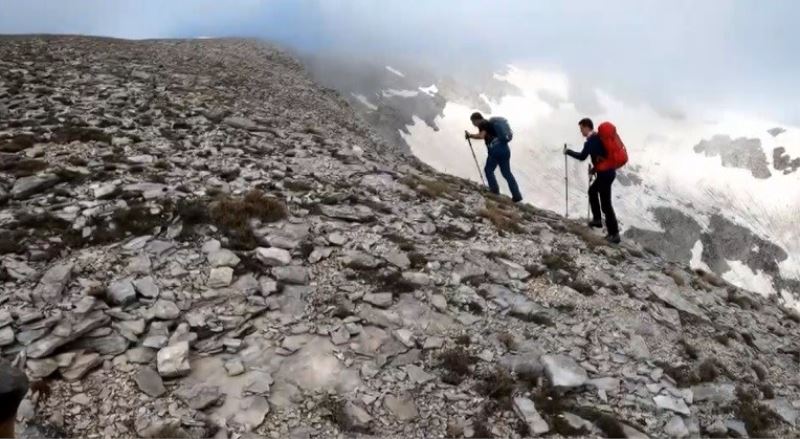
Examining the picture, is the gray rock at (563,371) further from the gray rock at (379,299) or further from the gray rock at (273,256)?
the gray rock at (273,256)

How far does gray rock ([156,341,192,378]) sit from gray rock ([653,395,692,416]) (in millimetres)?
7298

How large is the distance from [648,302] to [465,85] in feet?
384

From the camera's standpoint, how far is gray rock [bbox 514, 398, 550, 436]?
305 inches

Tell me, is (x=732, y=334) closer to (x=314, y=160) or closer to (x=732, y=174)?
(x=314, y=160)

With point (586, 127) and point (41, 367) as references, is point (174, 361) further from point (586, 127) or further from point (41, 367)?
point (586, 127)

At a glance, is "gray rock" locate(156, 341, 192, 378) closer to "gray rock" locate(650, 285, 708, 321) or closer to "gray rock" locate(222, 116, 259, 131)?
"gray rock" locate(650, 285, 708, 321)

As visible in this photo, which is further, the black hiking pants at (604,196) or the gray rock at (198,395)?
the black hiking pants at (604,196)

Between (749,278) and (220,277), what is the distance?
124391mm

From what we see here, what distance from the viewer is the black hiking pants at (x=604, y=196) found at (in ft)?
48.1

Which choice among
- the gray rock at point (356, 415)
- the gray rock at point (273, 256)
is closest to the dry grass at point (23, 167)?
the gray rock at point (273, 256)

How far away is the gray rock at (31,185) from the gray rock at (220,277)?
524 centimetres

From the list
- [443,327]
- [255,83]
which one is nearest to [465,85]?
[255,83]

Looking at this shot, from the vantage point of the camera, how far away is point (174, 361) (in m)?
7.81

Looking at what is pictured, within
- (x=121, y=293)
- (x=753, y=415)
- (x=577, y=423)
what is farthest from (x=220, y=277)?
(x=753, y=415)
